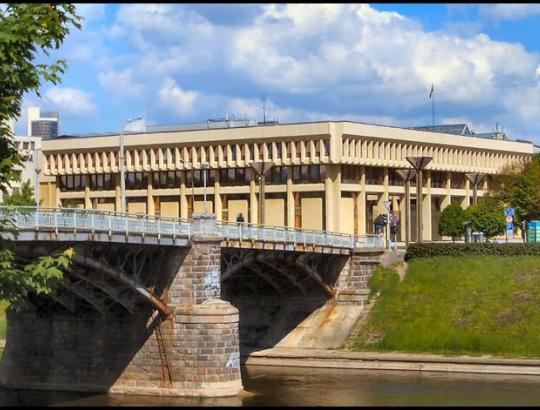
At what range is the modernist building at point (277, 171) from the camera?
4087 inches

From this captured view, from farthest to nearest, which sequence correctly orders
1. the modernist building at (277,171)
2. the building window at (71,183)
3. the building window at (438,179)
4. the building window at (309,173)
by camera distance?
1. the building window at (71,183)
2. the building window at (438,179)
3. the building window at (309,173)
4. the modernist building at (277,171)

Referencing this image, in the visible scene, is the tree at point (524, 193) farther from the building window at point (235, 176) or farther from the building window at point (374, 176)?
the building window at point (235, 176)

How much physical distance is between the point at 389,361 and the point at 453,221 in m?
31.9

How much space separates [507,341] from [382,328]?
9359 mm

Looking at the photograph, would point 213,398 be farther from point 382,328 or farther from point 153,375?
point 382,328

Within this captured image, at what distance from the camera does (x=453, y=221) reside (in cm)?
9894

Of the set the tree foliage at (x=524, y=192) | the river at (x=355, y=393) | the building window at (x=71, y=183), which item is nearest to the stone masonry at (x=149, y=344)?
the river at (x=355, y=393)

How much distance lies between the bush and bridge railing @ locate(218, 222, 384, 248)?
2758mm

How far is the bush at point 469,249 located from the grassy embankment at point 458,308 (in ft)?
1.90

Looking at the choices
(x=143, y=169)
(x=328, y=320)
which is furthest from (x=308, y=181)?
(x=328, y=320)

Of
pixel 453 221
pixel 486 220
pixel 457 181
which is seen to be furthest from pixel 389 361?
pixel 457 181

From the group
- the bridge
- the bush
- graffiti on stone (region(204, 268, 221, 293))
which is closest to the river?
the bridge

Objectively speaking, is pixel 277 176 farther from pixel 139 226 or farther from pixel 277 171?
pixel 139 226

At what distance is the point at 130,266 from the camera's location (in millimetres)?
54844
